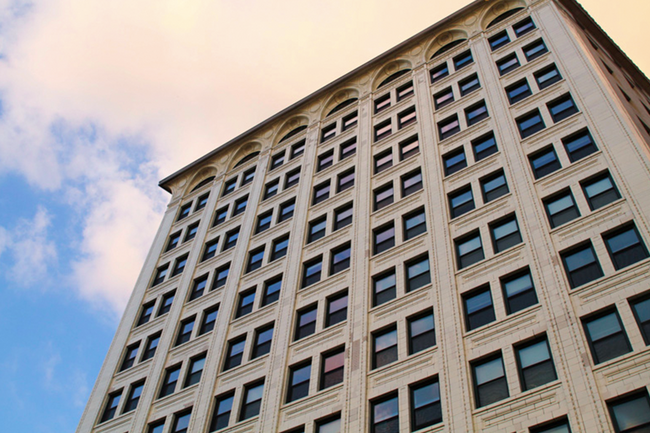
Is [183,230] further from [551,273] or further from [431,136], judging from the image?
[551,273]

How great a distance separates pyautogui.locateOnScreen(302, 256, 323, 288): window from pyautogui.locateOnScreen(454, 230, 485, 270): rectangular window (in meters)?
8.07

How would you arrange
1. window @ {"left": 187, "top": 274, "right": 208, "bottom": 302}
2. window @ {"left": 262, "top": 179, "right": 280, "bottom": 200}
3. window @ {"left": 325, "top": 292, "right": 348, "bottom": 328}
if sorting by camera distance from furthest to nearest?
window @ {"left": 262, "top": 179, "right": 280, "bottom": 200} < window @ {"left": 187, "top": 274, "right": 208, "bottom": 302} < window @ {"left": 325, "top": 292, "right": 348, "bottom": 328}

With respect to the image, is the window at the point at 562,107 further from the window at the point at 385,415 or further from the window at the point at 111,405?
the window at the point at 111,405

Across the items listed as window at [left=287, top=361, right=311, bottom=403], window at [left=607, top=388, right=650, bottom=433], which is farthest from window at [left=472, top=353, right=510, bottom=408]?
window at [left=287, top=361, right=311, bottom=403]

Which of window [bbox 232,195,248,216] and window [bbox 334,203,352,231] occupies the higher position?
window [bbox 232,195,248,216]

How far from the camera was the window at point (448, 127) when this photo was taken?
3838 centimetres

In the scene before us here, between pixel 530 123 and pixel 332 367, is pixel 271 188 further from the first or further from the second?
pixel 332 367

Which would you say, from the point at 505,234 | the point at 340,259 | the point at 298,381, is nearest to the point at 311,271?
the point at 340,259

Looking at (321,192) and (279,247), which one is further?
(321,192)

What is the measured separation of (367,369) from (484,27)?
1150 inches

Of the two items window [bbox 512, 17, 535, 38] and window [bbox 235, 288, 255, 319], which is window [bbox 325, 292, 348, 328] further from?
window [bbox 512, 17, 535, 38]

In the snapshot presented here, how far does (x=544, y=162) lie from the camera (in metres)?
31.4

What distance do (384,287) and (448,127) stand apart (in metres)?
12.6

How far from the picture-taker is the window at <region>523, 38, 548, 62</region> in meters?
39.6
